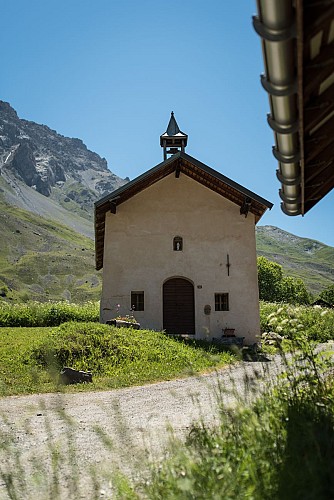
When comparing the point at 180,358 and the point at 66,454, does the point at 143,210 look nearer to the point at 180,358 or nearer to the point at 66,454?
the point at 180,358

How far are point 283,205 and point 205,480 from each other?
4453mm

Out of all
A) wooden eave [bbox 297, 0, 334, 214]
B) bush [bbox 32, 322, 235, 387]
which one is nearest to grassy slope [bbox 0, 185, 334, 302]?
bush [bbox 32, 322, 235, 387]

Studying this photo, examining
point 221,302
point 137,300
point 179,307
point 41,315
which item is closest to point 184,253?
point 179,307

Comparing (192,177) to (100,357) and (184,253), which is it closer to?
(184,253)

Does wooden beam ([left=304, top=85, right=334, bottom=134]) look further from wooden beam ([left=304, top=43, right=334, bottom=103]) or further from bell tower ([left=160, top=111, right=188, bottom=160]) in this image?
bell tower ([left=160, top=111, right=188, bottom=160])

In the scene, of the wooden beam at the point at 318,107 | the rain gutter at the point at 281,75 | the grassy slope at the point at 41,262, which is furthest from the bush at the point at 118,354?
the grassy slope at the point at 41,262

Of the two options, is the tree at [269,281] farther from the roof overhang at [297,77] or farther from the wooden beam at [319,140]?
the roof overhang at [297,77]

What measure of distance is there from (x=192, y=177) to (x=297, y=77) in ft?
54.1

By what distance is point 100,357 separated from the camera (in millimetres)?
12352

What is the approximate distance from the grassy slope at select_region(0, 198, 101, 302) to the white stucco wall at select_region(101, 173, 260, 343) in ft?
272

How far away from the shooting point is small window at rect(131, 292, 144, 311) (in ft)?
62.3

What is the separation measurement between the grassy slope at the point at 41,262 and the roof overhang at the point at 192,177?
3270 inches

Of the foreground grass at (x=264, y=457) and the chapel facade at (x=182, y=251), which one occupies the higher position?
the chapel facade at (x=182, y=251)

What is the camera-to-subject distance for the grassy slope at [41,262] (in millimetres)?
117312
